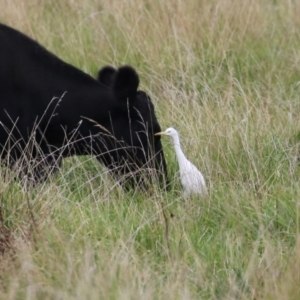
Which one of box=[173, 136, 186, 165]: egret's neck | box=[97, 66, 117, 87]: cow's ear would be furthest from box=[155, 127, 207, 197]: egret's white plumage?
box=[97, 66, 117, 87]: cow's ear

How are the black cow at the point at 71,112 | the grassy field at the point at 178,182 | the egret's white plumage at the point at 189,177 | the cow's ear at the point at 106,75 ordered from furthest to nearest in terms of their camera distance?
the cow's ear at the point at 106,75
the black cow at the point at 71,112
the egret's white plumage at the point at 189,177
the grassy field at the point at 178,182

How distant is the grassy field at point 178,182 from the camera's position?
4.30 m

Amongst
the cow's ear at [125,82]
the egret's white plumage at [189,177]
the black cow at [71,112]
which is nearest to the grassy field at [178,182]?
the egret's white plumage at [189,177]

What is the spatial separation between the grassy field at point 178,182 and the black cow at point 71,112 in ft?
0.59

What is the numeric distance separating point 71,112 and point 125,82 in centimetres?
41

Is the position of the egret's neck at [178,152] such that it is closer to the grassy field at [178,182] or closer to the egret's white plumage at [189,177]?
the egret's white plumage at [189,177]

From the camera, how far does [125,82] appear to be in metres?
6.21

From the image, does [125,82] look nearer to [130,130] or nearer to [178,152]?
[130,130]

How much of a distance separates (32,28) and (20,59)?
2.95 metres

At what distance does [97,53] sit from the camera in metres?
8.88

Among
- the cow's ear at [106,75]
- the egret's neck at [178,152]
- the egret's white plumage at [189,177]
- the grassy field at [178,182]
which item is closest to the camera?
the grassy field at [178,182]

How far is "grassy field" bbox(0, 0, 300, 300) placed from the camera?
430 centimetres

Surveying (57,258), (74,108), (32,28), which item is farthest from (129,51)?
(57,258)

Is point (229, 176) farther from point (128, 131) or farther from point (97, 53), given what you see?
point (97, 53)
